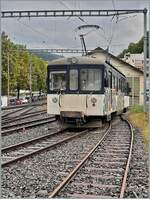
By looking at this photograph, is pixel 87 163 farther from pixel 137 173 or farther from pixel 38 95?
pixel 38 95

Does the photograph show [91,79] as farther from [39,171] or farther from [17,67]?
[17,67]

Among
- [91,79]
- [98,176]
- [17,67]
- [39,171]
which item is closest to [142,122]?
[91,79]

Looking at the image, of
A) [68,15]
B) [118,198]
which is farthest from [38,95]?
[118,198]

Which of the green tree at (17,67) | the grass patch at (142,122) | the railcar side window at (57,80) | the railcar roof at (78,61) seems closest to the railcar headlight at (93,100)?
the railcar side window at (57,80)

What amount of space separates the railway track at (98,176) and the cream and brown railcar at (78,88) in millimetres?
4443

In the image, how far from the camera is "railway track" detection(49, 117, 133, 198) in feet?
21.7

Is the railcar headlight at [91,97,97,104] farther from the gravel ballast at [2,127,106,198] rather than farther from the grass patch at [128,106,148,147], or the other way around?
the gravel ballast at [2,127,106,198]

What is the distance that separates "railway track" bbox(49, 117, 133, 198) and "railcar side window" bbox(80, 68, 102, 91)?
4664mm

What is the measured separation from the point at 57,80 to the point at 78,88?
94 cm

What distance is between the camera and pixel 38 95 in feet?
251

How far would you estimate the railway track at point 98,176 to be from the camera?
21.7 feet

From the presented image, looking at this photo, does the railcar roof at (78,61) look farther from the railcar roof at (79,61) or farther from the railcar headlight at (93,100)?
the railcar headlight at (93,100)

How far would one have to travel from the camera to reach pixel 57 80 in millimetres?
16594

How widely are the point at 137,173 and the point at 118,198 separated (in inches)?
95.1
